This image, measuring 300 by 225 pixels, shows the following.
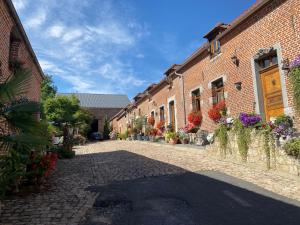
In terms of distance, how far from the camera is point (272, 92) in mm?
8383

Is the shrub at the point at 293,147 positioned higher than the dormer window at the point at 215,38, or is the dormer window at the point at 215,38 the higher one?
the dormer window at the point at 215,38

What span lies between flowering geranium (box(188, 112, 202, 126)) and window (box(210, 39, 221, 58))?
282 cm

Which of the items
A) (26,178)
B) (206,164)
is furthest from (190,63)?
(26,178)

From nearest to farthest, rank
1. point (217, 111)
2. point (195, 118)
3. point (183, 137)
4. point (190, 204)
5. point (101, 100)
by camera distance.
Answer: point (190, 204) → point (217, 111) → point (195, 118) → point (183, 137) → point (101, 100)

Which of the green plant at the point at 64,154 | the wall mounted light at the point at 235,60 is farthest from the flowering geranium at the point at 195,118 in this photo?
the green plant at the point at 64,154

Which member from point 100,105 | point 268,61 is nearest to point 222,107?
point 268,61

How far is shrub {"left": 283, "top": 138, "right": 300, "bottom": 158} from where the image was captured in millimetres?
5728

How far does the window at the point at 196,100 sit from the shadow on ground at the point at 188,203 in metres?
7.27

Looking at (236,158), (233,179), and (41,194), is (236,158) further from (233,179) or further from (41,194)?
(41,194)

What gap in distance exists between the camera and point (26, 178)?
5383 millimetres

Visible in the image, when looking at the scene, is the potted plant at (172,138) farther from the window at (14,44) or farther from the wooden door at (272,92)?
the window at (14,44)

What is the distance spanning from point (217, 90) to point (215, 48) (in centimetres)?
184

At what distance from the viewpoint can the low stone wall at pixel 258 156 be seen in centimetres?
597

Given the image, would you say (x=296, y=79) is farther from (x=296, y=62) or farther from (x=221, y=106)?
(x=221, y=106)
